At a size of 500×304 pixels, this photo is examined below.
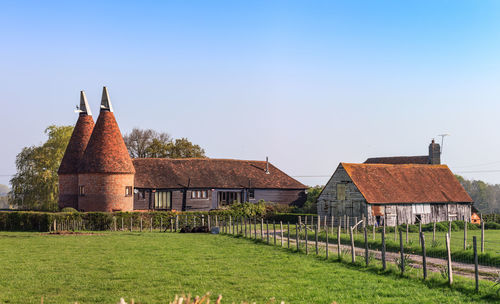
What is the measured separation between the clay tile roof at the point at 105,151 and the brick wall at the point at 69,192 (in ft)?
10.9

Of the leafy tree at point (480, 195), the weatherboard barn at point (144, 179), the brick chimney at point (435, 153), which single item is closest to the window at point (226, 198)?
the weatherboard barn at point (144, 179)

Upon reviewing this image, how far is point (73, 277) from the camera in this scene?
59.7ft

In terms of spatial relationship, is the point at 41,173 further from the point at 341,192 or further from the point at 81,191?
the point at 341,192

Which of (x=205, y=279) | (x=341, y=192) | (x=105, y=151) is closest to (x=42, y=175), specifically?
(x=105, y=151)

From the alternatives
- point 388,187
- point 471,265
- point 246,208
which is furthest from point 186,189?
point 471,265

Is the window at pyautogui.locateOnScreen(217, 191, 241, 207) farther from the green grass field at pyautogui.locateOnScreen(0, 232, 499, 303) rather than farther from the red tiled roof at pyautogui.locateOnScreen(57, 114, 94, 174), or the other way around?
the green grass field at pyautogui.locateOnScreen(0, 232, 499, 303)

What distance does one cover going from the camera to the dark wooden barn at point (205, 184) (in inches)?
2296

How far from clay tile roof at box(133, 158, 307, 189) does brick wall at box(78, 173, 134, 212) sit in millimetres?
7533

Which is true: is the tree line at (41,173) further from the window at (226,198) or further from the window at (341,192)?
the window at (341,192)

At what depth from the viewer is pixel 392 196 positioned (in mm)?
47750

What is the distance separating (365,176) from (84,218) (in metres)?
23.7

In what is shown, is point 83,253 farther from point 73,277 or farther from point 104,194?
point 104,194

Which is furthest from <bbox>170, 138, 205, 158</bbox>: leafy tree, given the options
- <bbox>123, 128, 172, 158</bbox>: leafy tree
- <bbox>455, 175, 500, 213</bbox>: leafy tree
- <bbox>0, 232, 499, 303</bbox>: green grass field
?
<bbox>455, 175, 500, 213</bbox>: leafy tree

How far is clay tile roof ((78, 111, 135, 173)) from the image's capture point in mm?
49062
